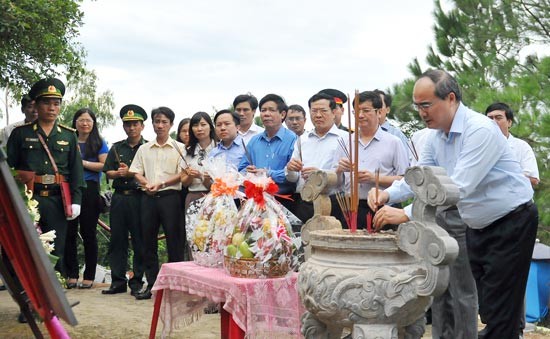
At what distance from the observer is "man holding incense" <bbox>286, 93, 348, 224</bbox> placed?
18.3 ft

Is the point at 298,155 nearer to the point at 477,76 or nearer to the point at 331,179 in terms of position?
the point at 331,179

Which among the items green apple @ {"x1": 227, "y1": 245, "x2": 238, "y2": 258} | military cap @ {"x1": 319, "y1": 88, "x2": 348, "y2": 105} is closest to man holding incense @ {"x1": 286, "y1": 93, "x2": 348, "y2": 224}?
military cap @ {"x1": 319, "y1": 88, "x2": 348, "y2": 105}

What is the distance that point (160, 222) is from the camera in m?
→ 7.01

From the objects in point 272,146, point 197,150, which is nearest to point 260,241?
point 272,146

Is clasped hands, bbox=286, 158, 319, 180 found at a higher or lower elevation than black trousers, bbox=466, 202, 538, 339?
higher

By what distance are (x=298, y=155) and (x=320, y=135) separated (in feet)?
0.80

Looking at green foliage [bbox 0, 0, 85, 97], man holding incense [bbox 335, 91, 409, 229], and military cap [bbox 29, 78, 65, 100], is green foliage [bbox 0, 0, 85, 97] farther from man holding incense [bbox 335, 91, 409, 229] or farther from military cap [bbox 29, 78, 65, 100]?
man holding incense [bbox 335, 91, 409, 229]

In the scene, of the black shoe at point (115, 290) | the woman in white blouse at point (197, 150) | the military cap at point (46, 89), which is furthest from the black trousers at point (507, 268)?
the black shoe at point (115, 290)

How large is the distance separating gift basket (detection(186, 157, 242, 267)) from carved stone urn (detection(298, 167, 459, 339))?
4.43 feet

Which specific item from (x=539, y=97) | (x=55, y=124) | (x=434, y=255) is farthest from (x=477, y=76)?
(x=434, y=255)

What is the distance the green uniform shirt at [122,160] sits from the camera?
7.11 m

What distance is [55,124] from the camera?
246 inches

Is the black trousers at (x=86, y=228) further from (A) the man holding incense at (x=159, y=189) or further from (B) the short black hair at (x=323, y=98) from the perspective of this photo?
(B) the short black hair at (x=323, y=98)

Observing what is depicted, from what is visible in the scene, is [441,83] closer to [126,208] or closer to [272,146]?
[272,146]
